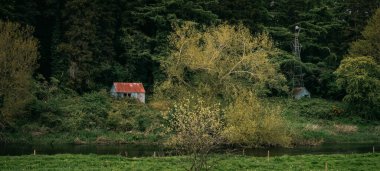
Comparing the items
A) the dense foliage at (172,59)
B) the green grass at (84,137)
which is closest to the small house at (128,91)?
the dense foliage at (172,59)

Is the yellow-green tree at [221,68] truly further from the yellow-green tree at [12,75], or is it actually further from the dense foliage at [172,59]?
the yellow-green tree at [12,75]

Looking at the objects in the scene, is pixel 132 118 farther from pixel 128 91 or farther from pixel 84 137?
pixel 128 91

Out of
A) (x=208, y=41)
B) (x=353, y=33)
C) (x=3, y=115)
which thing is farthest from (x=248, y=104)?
(x=353, y=33)

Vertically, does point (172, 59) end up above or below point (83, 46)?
below

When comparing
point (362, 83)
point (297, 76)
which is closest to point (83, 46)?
point (297, 76)

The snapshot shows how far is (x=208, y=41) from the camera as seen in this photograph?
177ft

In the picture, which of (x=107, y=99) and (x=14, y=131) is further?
(x=107, y=99)

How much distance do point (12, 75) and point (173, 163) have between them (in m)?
24.7

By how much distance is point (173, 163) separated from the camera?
3697 centimetres

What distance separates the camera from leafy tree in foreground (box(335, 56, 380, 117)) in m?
64.4

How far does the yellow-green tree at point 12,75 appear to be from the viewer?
5272cm

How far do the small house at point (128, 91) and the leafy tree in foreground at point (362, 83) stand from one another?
2628cm

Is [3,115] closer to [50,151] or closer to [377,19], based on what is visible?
[50,151]

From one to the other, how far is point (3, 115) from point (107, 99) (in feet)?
52.2
